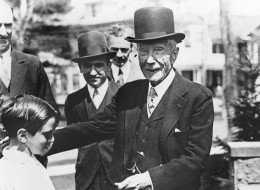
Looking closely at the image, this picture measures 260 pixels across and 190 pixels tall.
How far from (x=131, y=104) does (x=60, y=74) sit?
36.2 inches

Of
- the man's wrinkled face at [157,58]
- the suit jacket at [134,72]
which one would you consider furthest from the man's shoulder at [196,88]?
the suit jacket at [134,72]

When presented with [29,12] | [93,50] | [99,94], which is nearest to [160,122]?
[99,94]

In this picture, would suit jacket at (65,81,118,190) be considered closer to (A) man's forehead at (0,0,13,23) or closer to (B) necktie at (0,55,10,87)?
(B) necktie at (0,55,10,87)

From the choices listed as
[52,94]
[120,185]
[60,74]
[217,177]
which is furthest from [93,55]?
[217,177]

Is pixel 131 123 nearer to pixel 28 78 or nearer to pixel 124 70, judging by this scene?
pixel 124 70

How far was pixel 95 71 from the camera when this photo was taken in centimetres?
255

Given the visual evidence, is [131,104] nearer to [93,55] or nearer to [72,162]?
[93,55]

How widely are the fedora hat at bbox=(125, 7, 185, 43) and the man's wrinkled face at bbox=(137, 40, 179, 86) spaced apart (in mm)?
32

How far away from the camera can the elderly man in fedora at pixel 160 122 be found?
2.10 m

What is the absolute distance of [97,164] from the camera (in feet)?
8.64

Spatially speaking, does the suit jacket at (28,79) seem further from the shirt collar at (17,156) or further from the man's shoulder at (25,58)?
the shirt collar at (17,156)

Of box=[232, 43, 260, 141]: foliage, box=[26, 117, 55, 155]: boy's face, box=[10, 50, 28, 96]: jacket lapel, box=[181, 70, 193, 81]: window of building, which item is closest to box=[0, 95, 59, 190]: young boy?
box=[26, 117, 55, 155]: boy's face

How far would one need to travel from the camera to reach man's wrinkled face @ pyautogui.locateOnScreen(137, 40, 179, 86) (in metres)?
2.12

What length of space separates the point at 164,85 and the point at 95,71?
52 cm
